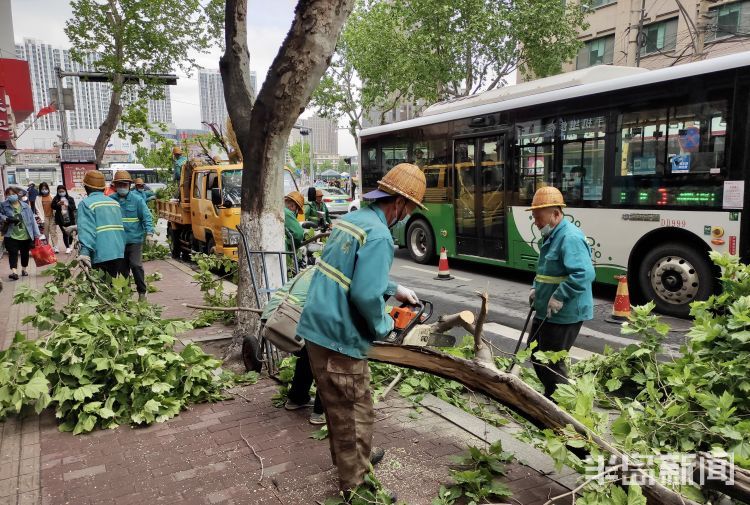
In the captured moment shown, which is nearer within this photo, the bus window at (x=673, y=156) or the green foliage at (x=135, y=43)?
the bus window at (x=673, y=156)

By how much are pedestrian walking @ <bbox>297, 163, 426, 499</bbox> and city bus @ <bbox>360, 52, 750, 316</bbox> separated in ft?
18.8

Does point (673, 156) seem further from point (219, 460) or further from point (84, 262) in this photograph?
point (84, 262)

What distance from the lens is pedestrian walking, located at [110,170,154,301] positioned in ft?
23.2

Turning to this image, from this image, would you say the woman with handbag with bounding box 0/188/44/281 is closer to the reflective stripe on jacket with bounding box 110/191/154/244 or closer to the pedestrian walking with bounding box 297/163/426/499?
the reflective stripe on jacket with bounding box 110/191/154/244

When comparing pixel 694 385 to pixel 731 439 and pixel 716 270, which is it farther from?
pixel 716 270

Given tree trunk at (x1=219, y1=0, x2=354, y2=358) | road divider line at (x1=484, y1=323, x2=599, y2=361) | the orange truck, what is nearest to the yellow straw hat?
tree trunk at (x1=219, y1=0, x2=354, y2=358)

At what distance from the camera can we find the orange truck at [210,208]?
32.8 feet

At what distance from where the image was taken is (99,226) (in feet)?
20.0

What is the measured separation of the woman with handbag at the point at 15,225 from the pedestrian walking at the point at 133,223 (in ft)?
13.2

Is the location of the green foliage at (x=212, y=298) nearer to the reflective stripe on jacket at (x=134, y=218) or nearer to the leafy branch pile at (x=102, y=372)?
the reflective stripe on jacket at (x=134, y=218)

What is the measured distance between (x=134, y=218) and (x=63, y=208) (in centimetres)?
919

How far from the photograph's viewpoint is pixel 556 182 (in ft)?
28.5

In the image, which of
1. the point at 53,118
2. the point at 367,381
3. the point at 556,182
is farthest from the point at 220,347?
the point at 53,118

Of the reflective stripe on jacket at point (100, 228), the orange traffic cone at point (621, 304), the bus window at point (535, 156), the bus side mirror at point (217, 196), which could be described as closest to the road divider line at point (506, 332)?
the orange traffic cone at point (621, 304)
